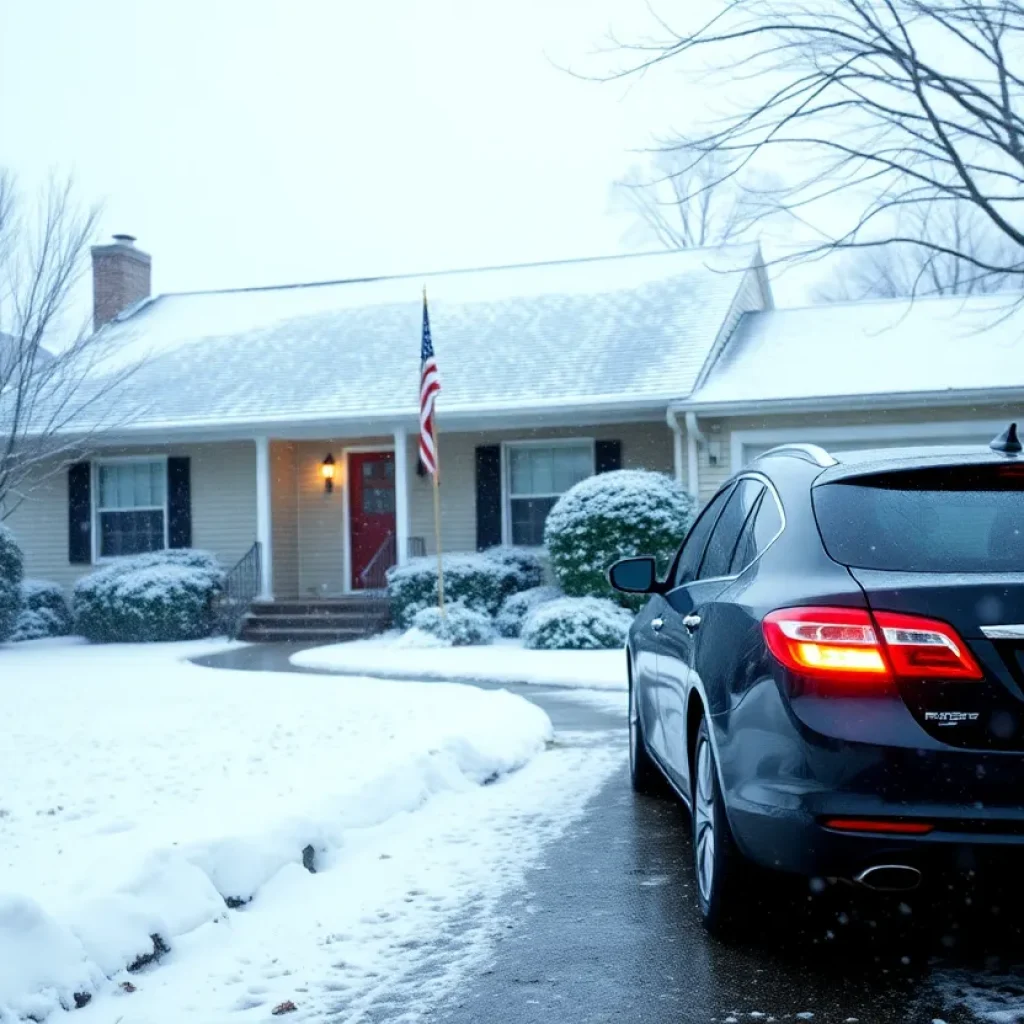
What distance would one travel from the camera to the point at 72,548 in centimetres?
→ 2159

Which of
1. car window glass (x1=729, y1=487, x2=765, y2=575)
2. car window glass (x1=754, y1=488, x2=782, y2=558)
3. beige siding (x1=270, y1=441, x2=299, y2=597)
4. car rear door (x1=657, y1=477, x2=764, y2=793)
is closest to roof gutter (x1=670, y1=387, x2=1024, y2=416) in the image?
beige siding (x1=270, y1=441, x2=299, y2=597)

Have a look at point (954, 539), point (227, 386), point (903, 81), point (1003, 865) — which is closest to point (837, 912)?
point (1003, 865)

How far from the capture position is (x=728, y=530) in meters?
5.11

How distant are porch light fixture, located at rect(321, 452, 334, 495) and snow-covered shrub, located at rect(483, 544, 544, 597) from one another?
127 inches

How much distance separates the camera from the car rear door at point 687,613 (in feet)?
15.7

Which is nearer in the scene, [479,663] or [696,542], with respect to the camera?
[696,542]

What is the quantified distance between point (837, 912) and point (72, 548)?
1897 centimetres

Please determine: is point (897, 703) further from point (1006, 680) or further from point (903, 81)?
point (903, 81)

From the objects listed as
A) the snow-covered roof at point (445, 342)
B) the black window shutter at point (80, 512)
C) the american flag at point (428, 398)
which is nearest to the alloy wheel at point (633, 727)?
the american flag at point (428, 398)

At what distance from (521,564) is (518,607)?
3.37ft

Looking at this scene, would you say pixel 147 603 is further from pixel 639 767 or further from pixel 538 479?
pixel 639 767

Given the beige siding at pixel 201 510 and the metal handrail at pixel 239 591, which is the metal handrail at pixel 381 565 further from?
the beige siding at pixel 201 510

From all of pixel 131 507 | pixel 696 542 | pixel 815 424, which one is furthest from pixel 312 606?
pixel 696 542

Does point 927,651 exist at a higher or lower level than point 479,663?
higher
